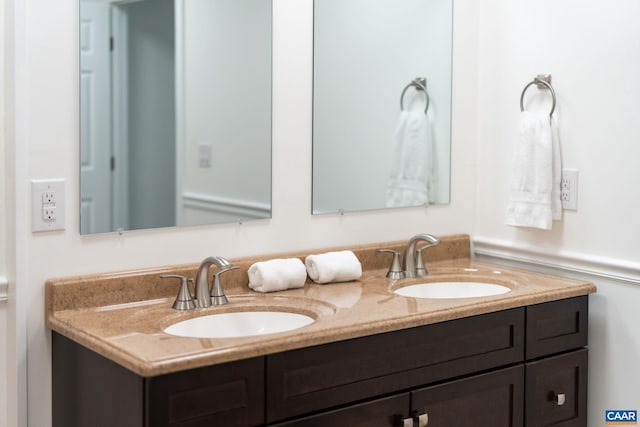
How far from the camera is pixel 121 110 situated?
208cm

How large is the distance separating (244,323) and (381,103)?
0.86 metres

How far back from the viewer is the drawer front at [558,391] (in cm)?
232

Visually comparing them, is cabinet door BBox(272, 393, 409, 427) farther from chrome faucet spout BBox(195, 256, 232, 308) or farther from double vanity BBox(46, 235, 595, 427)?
chrome faucet spout BBox(195, 256, 232, 308)

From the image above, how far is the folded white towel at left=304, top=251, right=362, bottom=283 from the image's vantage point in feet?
7.68

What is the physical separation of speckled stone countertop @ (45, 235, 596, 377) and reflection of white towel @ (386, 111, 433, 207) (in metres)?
0.18

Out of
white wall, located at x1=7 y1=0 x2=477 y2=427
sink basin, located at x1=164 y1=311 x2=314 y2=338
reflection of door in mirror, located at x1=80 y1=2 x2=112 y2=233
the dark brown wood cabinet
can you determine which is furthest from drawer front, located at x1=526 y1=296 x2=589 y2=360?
reflection of door in mirror, located at x1=80 y1=2 x2=112 y2=233

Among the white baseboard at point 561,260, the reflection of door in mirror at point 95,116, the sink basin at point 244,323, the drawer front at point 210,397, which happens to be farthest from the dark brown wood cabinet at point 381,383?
the reflection of door in mirror at point 95,116

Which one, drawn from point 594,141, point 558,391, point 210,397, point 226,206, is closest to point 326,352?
point 210,397

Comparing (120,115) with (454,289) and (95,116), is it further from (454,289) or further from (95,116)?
(454,289)

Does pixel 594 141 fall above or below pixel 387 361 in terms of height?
above

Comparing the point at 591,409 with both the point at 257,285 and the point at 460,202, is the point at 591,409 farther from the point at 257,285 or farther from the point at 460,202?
the point at 257,285

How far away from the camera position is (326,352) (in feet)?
6.16

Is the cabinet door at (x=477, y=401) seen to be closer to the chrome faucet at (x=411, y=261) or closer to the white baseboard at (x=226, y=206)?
the chrome faucet at (x=411, y=261)

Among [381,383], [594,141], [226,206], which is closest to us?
[381,383]
